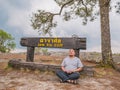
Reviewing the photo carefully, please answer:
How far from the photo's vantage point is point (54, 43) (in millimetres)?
13844

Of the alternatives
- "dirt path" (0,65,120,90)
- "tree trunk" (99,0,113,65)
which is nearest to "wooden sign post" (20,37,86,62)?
"dirt path" (0,65,120,90)

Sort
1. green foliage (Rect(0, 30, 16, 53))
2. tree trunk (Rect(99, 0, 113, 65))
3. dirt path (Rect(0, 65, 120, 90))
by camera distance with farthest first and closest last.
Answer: green foliage (Rect(0, 30, 16, 53)) → tree trunk (Rect(99, 0, 113, 65)) → dirt path (Rect(0, 65, 120, 90))

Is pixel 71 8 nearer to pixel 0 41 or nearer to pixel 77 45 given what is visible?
pixel 77 45

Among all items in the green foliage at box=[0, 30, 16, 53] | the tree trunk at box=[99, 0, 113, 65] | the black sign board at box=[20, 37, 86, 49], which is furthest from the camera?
the green foliage at box=[0, 30, 16, 53]

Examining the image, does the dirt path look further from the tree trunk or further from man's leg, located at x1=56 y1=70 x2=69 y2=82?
the tree trunk

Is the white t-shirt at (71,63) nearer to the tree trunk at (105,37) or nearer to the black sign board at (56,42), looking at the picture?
the black sign board at (56,42)

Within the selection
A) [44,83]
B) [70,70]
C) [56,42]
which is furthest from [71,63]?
[56,42]

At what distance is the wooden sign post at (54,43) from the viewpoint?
12979mm

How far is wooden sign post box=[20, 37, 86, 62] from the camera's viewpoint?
511 inches

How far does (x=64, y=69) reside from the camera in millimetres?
10711

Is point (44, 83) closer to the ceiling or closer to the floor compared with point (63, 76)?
closer to the floor

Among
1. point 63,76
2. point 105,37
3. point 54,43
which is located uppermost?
point 105,37

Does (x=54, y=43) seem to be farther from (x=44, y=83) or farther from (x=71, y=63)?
(x=44, y=83)

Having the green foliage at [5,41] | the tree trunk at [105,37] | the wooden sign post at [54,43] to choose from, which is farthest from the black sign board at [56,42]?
the green foliage at [5,41]
